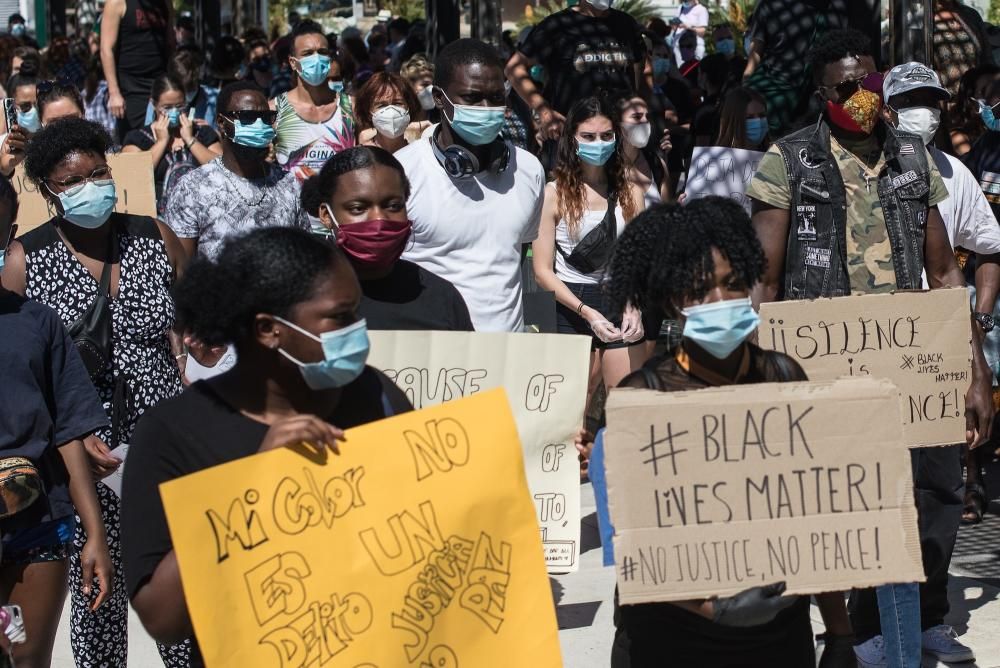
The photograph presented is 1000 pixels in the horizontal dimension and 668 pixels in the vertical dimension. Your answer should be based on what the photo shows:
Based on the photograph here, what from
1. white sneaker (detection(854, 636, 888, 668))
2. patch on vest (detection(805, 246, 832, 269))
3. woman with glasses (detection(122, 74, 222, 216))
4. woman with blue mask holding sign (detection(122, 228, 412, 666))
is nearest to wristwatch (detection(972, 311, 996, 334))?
patch on vest (detection(805, 246, 832, 269))

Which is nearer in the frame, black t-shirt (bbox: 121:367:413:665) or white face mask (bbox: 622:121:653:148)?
black t-shirt (bbox: 121:367:413:665)

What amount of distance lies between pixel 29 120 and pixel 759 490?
6618 millimetres

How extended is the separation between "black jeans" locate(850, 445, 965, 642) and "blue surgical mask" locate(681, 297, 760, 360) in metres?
1.88

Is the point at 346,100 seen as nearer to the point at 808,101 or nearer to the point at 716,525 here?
the point at 808,101

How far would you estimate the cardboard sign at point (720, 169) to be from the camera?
7477 mm

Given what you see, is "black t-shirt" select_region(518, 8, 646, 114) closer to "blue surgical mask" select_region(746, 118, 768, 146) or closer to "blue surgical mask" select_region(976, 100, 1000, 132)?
"blue surgical mask" select_region(746, 118, 768, 146)

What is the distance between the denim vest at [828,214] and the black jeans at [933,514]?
2.03 feet

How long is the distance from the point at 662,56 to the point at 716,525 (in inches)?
482

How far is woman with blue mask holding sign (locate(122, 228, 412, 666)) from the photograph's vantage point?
2.77m

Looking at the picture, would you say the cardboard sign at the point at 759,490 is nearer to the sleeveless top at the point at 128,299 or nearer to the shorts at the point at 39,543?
the shorts at the point at 39,543

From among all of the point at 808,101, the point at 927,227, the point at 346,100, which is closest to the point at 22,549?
the point at 927,227

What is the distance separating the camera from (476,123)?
5.52 m

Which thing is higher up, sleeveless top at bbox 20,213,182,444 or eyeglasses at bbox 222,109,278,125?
eyeglasses at bbox 222,109,278,125

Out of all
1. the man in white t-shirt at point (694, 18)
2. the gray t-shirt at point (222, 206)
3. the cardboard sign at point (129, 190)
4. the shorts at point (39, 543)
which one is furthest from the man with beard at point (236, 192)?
the man in white t-shirt at point (694, 18)
